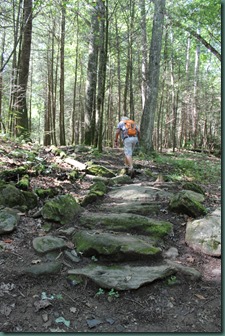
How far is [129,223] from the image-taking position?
485cm

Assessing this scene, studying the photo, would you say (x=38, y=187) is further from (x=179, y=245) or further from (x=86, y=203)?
(x=179, y=245)

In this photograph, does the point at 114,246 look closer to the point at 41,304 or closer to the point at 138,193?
the point at 41,304

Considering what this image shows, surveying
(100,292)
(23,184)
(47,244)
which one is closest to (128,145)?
(23,184)

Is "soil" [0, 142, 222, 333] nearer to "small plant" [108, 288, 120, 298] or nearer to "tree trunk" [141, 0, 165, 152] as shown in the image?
"small plant" [108, 288, 120, 298]

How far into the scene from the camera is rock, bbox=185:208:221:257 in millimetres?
4297

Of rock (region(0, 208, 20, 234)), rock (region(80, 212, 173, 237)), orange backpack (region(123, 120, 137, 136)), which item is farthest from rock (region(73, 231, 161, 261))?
orange backpack (region(123, 120, 137, 136))

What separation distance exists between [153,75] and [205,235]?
932 cm

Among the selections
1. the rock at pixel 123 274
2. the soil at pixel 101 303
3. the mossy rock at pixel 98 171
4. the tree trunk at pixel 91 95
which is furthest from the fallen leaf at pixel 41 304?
the tree trunk at pixel 91 95

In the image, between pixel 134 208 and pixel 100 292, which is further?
pixel 134 208

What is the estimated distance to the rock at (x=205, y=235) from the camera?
430cm

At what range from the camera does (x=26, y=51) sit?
12258 millimetres

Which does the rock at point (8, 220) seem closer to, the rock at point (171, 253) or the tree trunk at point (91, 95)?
the rock at point (171, 253)

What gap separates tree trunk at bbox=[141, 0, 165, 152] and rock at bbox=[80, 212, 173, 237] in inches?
313

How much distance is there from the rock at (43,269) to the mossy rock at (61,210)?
120cm
